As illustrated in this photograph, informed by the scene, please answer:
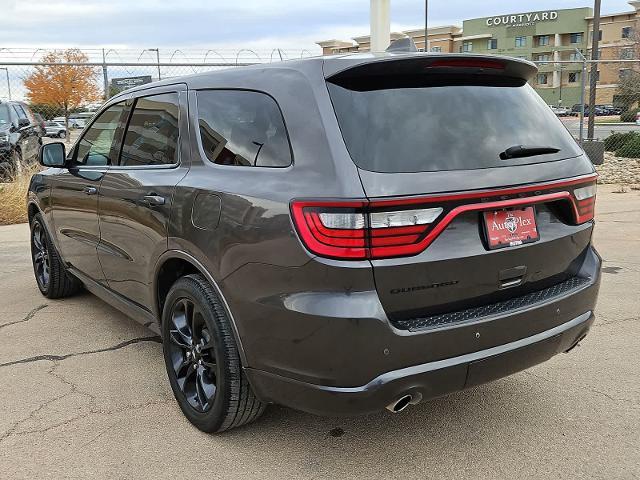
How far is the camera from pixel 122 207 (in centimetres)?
369

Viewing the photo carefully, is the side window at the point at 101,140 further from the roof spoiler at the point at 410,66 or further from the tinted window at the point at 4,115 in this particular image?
the tinted window at the point at 4,115

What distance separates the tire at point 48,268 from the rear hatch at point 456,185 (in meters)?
3.56

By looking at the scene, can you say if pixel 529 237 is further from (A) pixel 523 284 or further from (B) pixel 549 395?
(B) pixel 549 395

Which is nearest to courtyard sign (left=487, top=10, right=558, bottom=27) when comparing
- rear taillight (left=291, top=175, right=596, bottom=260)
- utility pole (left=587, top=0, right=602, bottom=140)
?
utility pole (left=587, top=0, right=602, bottom=140)

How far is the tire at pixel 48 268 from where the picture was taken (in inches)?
207

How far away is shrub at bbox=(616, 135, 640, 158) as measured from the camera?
54.1 ft

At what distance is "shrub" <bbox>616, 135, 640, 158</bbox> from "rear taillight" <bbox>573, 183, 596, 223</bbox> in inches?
600

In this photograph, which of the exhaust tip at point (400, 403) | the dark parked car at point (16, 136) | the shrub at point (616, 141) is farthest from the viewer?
the shrub at point (616, 141)

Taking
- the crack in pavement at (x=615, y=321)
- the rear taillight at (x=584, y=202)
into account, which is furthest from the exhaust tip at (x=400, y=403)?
the crack in pavement at (x=615, y=321)

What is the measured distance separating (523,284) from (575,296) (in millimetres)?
342

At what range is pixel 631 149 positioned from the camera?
16.6m

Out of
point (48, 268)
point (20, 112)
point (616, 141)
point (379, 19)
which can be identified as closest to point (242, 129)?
point (48, 268)

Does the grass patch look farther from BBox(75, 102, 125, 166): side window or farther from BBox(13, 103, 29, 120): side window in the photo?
BBox(75, 102, 125, 166): side window

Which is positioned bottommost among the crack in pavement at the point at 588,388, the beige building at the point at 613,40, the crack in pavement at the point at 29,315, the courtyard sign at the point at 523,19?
the crack in pavement at the point at 588,388
